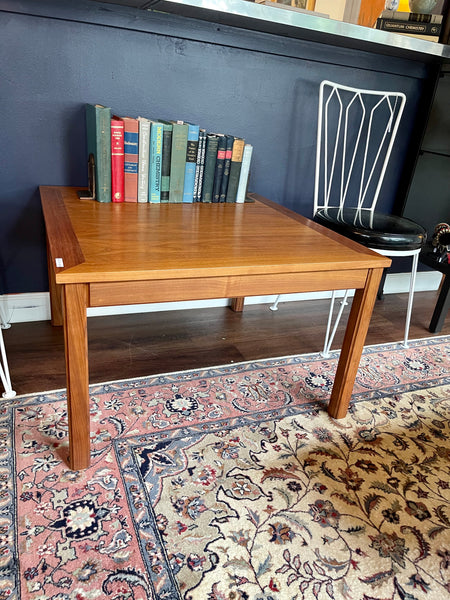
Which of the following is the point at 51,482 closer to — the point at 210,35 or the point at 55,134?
the point at 55,134

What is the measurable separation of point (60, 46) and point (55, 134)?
0.92 ft

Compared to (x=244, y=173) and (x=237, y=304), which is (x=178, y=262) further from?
(x=237, y=304)

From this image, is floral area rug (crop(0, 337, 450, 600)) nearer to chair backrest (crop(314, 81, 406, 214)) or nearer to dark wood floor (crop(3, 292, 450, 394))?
dark wood floor (crop(3, 292, 450, 394))

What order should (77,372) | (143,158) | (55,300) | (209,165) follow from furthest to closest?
(55,300)
(209,165)
(143,158)
(77,372)

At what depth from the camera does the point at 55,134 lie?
1.58 metres

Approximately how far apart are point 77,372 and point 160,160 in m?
0.81

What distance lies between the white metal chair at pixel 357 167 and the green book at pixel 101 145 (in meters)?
0.83

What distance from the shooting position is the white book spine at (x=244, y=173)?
1.66 metres

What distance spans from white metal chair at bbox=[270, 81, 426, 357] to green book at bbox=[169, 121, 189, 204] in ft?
1.90

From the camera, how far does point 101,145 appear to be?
1.41 meters

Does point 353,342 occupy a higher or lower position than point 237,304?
higher

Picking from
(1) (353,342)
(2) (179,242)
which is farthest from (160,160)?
(1) (353,342)

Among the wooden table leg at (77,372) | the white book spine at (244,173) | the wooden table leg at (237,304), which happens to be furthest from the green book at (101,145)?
the wooden table leg at (237,304)

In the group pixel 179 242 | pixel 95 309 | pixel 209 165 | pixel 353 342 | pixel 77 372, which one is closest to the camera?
pixel 77 372
